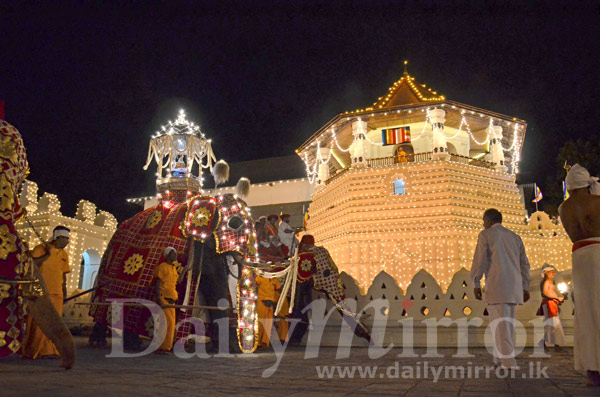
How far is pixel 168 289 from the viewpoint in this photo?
665cm

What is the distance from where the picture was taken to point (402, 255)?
20.5 m

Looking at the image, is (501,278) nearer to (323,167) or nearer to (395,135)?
(395,135)

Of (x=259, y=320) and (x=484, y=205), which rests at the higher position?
(x=484, y=205)

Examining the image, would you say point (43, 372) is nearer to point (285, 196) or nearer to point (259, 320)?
point (259, 320)

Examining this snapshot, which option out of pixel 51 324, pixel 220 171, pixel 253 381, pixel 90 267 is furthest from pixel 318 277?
pixel 90 267

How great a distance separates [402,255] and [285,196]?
964 centimetres

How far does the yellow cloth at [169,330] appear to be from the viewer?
6.49 m

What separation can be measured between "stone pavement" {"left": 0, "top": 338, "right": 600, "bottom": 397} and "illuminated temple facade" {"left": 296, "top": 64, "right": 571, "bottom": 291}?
1565 cm

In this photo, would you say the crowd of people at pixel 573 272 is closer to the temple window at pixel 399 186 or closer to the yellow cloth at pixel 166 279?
the yellow cloth at pixel 166 279

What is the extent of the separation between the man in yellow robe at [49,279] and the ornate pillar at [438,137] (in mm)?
17726

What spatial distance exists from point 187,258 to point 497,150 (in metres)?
19.3

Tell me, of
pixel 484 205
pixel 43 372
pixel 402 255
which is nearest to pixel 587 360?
pixel 43 372

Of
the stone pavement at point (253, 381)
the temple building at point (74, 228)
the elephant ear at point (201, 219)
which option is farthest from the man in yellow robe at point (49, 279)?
the temple building at point (74, 228)

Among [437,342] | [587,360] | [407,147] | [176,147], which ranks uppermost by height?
[407,147]
